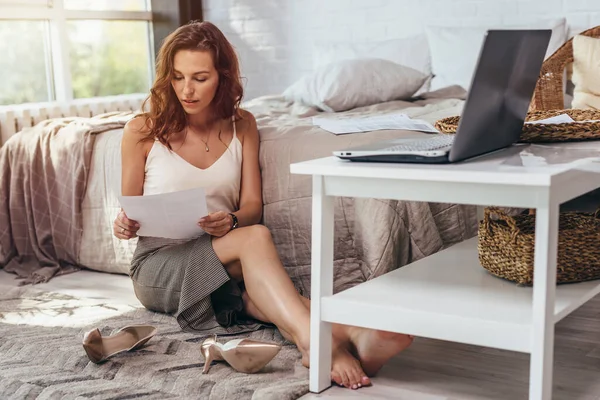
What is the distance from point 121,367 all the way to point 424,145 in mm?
899

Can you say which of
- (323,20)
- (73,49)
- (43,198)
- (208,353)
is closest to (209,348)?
(208,353)

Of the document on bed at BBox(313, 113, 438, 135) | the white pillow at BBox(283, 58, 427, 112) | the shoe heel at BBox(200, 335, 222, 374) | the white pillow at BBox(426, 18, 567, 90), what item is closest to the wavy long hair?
the document on bed at BBox(313, 113, 438, 135)

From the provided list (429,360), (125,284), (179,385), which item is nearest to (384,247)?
(429,360)

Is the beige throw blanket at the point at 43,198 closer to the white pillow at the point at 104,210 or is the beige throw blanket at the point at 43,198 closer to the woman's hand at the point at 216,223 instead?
the white pillow at the point at 104,210

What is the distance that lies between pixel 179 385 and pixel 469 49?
2.62 meters

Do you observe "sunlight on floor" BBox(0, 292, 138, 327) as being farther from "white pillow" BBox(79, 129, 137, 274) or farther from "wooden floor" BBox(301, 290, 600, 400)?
"wooden floor" BBox(301, 290, 600, 400)

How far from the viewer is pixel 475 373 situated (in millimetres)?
2018

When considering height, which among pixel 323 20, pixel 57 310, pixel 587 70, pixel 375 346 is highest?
pixel 323 20

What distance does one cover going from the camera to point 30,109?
4203 mm

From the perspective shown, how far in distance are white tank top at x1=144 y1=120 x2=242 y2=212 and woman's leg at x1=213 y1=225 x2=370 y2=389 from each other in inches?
7.4

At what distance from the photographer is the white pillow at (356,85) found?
11.7ft

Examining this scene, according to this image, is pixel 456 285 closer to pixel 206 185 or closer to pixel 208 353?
pixel 208 353

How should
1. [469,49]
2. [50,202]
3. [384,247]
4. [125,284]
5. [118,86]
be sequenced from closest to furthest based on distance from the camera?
[384,247] → [125,284] → [50,202] → [469,49] → [118,86]

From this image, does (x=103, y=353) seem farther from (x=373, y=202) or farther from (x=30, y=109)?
(x=30, y=109)
